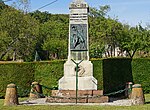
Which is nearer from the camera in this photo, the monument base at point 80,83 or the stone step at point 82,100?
the stone step at point 82,100

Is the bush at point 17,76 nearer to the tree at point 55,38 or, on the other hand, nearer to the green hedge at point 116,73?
the green hedge at point 116,73

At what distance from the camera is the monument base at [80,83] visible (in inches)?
611

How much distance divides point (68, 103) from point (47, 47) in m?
42.6

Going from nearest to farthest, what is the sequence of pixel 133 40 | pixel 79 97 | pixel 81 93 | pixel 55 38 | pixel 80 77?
pixel 79 97
pixel 81 93
pixel 80 77
pixel 133 40
pixel 55 38

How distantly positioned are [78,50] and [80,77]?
1.28 meters

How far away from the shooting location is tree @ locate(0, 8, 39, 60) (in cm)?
3972

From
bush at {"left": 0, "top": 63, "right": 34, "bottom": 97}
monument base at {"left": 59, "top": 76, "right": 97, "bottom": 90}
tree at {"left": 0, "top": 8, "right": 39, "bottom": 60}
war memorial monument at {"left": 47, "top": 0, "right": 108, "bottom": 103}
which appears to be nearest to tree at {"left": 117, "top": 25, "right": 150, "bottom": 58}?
tree at {"left": 0, "top": 8, "right": 39, "bottom": 60}

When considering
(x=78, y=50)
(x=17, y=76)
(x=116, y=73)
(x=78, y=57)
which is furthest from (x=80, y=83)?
(x=17, y=76)

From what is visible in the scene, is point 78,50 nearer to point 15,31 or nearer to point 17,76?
point 17,76

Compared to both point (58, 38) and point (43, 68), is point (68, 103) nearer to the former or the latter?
point (43, 68)

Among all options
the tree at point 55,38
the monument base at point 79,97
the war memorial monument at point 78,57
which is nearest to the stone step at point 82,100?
the monument base at point 79,97

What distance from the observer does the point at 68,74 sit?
15.9 meters

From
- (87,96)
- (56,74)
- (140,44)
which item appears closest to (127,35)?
(140,44)

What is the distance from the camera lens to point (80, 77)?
15703 millimetres
